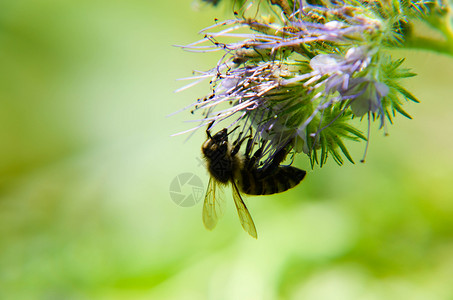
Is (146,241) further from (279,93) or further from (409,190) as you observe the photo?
(279,93)

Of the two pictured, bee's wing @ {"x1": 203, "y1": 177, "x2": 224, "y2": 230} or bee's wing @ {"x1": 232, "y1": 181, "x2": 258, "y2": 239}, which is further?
bee's wing @ {"x1": 203, "y1": 177, "x2": 224, "y2": 230}

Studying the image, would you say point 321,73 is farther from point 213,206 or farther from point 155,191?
point 155,191

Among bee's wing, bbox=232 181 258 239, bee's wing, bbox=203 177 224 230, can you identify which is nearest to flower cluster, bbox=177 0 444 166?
bee's wing, bbox=232 181 258 239

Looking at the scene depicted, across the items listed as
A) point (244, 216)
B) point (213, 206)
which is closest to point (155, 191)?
point (213, 206)

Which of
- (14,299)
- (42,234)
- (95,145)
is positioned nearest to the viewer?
(14,299)

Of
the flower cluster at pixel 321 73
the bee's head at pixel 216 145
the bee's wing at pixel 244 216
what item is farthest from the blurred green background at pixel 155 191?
the flower cluster at pixel 321 73

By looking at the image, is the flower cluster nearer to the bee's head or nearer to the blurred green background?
the bee's head

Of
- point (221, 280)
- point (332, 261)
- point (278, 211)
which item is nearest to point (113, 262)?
point (221, 280)

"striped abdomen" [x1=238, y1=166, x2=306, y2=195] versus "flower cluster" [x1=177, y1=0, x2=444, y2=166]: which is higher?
"flower cluster" [x1=177, y1=0, x2=444, y2=166]

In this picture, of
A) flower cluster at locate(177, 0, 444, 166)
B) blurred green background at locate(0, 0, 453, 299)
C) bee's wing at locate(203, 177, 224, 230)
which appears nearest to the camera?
flower cluster at locate(177, 0, 444, 166)
